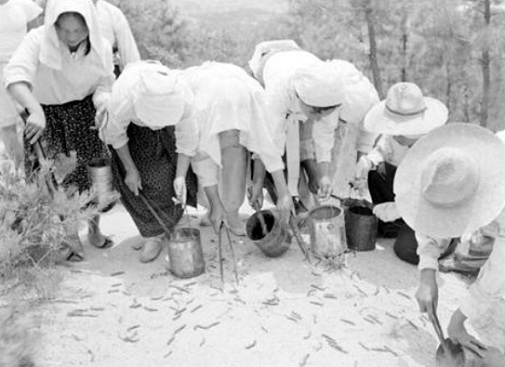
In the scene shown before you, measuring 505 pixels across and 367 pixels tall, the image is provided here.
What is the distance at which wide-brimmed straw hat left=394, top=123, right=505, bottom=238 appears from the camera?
6.54 ft

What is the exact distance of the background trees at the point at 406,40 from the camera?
10.2 m

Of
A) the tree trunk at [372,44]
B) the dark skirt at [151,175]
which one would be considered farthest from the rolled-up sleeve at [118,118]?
the tree trunk at [372,44]

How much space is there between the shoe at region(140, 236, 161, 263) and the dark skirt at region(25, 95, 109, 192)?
545 millimetres

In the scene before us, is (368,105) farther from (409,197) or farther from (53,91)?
(53,91)

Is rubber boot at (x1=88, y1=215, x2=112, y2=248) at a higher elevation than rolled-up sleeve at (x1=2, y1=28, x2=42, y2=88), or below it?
below

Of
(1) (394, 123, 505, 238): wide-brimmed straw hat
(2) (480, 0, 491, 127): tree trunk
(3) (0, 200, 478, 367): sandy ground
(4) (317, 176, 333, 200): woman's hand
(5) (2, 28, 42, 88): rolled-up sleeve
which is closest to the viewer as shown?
(1) (394, 123, 505, 238): wide-brimmed straw hat

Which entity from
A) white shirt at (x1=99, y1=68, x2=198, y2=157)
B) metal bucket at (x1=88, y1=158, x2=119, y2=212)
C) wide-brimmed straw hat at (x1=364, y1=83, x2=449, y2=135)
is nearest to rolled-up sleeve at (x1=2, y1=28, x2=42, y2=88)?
white shirt at (x1=99, y1=68, x2=198, y2=157)

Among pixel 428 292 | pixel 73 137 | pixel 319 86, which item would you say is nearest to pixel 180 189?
pixel 73 137

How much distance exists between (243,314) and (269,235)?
1.97 ft

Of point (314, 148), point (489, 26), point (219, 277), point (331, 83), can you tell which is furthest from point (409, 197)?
A: point (489, 26)

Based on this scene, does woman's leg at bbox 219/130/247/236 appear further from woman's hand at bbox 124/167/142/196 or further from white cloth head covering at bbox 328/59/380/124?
white cloth head covering at bbox 328/59/380/124

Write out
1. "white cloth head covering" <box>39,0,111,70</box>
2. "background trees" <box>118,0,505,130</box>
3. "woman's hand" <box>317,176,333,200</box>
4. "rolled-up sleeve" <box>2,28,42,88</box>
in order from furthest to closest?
"background trees" <box>118,0,505,130</box> → "woman's hand" <box>317,176,333,200</box> → "rolled-up sleeve" <box>2,28,42,88</box> → "white cloth head covering" <box>39,0,111,70</box>

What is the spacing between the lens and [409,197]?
7.32 feet

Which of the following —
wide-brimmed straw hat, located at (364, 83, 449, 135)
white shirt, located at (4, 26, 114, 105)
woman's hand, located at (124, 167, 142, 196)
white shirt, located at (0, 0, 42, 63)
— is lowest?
woman's hand, located at (124, 167, 142, 196)
